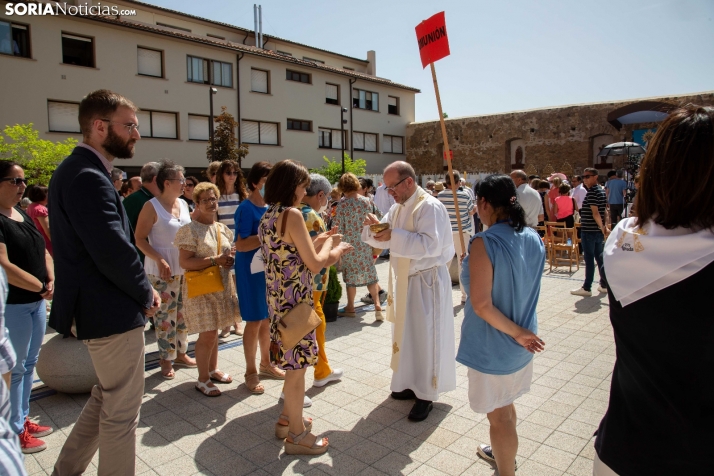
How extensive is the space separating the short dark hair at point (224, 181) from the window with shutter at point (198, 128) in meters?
20.3

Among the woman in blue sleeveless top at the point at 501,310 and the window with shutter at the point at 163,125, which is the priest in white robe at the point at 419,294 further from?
the window with shutter at the point at 163,125

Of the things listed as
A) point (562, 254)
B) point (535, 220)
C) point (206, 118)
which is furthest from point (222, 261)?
point (206, 118)

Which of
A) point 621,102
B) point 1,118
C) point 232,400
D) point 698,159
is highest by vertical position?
point 621,102

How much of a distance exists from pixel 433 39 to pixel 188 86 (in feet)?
75.7

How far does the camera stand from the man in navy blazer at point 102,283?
243 cm

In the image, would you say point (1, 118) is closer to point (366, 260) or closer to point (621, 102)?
point (366, 260)

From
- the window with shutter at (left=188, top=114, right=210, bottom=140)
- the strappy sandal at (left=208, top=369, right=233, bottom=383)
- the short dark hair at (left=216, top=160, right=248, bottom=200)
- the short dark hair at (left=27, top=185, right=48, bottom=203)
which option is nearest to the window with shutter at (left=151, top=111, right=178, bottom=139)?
the window with shutter at (left=188, top=114, right=210, bottom=140)

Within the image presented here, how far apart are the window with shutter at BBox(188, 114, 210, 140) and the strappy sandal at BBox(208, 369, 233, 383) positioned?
22.1 m

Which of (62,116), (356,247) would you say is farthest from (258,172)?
(62,116)

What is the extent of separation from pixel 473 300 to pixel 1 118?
2256 cm

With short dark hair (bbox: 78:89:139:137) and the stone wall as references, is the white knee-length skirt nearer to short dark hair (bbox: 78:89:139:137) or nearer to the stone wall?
short dark hair (bbox: 78:89:139:137)

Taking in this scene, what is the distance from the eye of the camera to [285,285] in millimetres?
3240

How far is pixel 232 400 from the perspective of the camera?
4.20 metres

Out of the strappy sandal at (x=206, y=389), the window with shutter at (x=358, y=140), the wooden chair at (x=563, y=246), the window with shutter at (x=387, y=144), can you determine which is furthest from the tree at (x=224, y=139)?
the strappy sandal at (x=206, y=389)
